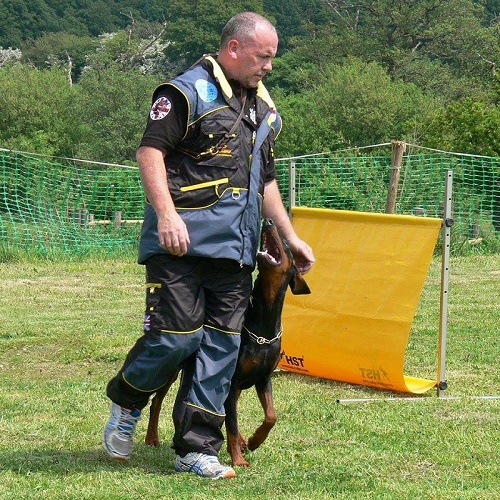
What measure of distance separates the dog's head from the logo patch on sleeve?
0.75 m

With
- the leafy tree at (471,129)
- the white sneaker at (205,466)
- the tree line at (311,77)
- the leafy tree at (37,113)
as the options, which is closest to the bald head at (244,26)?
the white sneaker at (205,466)

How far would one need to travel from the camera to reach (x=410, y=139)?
137 feet

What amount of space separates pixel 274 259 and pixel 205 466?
0.98 meters

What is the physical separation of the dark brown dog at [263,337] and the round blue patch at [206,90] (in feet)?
2.21

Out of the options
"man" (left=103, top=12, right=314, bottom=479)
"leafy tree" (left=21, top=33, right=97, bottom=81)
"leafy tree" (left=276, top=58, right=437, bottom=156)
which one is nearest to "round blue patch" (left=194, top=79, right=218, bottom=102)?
"man" (left=103, top=12, right=314, bottom=479)

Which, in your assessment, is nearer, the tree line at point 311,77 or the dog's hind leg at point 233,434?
the dog's hind leg at point 233,434

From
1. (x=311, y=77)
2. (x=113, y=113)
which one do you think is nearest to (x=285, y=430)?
(x=113, y=113)

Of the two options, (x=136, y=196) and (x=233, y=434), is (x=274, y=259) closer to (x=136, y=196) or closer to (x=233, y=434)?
(x=233, y=434)

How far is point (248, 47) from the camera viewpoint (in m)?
4.44

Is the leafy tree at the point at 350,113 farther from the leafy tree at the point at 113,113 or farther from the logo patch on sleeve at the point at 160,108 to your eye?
the logo patch on sleeve at the point at 160,108

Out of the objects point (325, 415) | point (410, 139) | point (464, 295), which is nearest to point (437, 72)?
point (410, 139)

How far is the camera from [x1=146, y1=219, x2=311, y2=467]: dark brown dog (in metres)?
4.76

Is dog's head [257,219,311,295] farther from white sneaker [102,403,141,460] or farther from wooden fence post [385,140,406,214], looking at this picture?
wooden fence post [385,140,406,214]

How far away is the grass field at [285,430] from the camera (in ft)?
14.3
